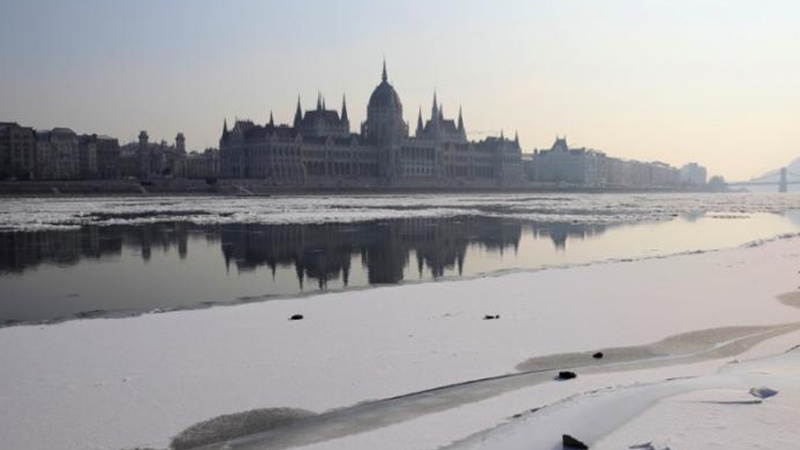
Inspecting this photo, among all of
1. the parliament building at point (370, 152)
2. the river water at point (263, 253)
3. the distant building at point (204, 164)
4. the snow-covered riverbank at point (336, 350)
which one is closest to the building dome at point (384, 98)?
the parliament building at point (370, 152)

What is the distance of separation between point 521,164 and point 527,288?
178 metres

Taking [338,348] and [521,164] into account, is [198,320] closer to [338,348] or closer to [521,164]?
[338,348]

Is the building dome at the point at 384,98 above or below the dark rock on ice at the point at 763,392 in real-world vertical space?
above

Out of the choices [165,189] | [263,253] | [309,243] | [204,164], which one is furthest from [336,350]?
[204,164]

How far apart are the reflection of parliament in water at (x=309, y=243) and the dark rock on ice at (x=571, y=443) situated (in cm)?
1118

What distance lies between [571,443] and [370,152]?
491ft

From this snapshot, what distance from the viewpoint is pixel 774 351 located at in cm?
909

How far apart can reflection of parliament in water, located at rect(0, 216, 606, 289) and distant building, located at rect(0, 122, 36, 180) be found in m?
94.4

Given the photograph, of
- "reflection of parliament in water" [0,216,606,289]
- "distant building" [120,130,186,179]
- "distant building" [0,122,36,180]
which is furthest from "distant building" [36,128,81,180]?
"reflection of parliament in water" [0,216,606,289]

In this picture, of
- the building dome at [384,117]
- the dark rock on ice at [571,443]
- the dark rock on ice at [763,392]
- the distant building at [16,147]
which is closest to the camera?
the dark rock on ice at [571,443]

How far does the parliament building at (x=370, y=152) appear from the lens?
13525cm

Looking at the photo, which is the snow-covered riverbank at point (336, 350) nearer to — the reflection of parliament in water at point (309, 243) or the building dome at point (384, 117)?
the reflection of parliament in water at point (309, 243)

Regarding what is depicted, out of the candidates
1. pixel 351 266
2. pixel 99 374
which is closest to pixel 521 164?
pixel 351 266

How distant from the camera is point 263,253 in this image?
23.4m
